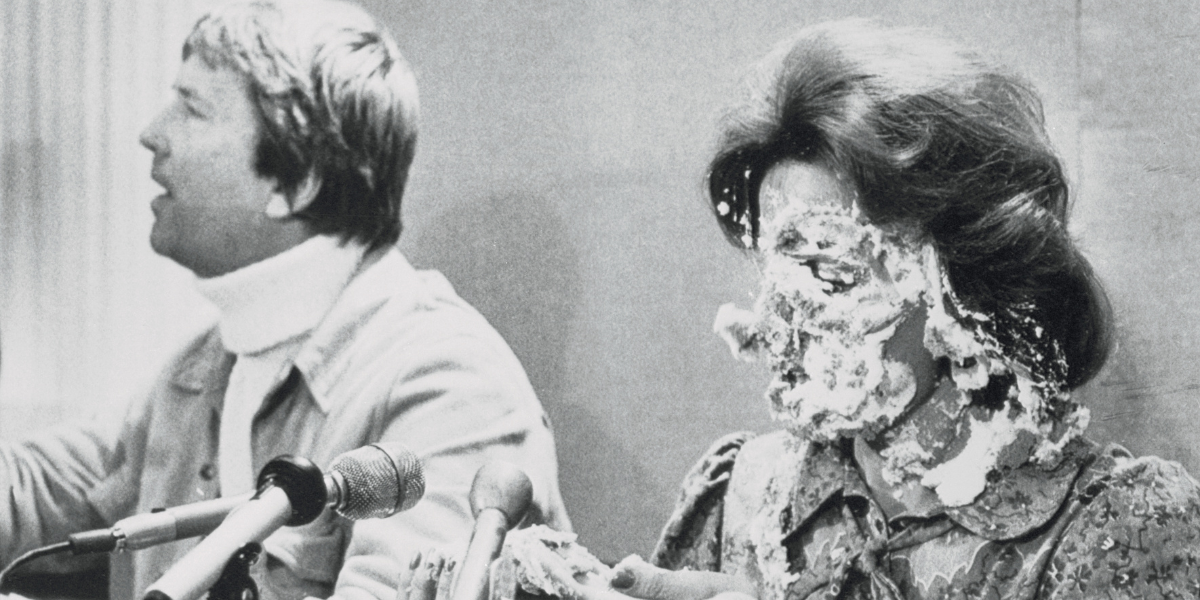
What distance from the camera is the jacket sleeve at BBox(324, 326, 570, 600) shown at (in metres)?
2.14

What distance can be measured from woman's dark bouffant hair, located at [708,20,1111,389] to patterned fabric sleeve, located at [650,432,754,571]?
38 cm

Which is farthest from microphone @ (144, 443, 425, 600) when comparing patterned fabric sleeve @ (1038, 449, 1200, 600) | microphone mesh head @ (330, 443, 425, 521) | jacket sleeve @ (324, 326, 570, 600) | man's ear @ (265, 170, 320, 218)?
man's ear @ (265, 170, 320, 218)

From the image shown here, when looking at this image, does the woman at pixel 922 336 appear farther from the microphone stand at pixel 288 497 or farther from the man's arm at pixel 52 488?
the man's arm at pixel 52 488

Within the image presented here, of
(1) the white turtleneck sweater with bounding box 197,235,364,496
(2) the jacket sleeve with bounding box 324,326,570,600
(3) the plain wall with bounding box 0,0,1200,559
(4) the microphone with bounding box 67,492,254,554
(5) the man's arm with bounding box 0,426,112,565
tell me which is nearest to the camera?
(4) the microphone with bounding box 67,492,254,554

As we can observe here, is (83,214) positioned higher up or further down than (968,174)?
further down

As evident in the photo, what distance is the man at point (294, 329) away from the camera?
2.19m

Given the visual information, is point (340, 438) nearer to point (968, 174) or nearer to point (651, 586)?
point (651, 586)

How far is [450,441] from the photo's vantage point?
7.13 ft

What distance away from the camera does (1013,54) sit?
74.1 inches

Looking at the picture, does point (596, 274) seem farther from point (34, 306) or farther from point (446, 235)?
point (34, 306)

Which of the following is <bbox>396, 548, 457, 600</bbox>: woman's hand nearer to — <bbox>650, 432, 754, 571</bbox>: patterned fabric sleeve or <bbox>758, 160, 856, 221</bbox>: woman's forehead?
<bbox>650, 432, 754, 571</bbox>: patterned fabric sleeve

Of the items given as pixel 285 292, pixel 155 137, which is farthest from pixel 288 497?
pixel 155 137

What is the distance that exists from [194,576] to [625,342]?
2.87 feet

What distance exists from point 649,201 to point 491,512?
0.68 m
